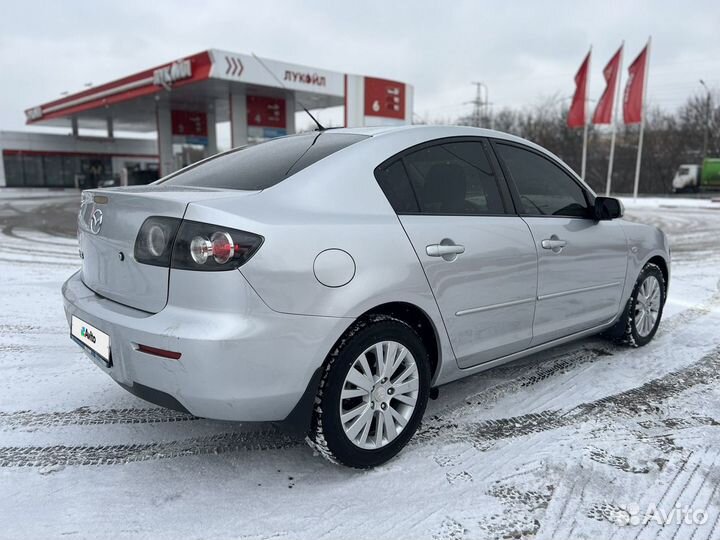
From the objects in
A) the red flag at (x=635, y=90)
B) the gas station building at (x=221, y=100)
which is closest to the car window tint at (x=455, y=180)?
the gas station building at (x=221, y=100)

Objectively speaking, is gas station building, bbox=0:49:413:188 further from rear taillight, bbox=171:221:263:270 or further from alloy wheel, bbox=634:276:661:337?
rear taillight, bbox=171:221:263:270

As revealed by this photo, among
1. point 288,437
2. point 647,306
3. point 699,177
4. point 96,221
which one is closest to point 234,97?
point 647,306

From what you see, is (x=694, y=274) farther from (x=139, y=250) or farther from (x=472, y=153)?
(x=139, y=250)

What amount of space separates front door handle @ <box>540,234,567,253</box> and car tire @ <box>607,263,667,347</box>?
124 centimetres

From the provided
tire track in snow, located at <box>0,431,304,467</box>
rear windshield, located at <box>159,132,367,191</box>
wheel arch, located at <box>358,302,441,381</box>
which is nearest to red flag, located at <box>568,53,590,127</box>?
rear windshield, located at <box>159,132,367,191</box>

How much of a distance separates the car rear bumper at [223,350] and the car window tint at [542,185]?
1658 mm

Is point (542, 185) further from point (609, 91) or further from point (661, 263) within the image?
point (609, 91)

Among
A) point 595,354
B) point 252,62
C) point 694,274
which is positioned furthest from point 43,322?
point 252,62

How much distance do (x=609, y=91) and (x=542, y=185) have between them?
25417 millimetres

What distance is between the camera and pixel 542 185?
11.7 ft

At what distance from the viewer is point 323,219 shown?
237cm

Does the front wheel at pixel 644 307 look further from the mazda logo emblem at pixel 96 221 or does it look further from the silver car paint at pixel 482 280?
the mazda logo emblem at pixel 96 221

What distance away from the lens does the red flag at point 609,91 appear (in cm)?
2544

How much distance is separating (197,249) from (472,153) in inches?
68.8
